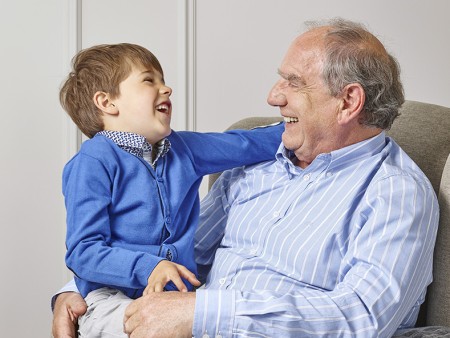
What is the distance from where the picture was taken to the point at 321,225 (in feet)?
5.63

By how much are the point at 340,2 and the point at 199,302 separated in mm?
2168

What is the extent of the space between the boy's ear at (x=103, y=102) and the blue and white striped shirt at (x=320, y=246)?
413 mm

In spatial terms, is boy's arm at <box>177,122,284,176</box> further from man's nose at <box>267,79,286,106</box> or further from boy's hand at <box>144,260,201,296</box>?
boy's hand at <box>144,260,201,296</box>

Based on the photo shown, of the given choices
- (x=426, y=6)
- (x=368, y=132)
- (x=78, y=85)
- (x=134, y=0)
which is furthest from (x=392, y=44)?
(x=78, y=85)

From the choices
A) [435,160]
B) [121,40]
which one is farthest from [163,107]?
[121,40]

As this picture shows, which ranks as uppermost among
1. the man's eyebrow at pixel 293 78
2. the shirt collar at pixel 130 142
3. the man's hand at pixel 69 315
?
the man's eyebrow at pixel 293 78

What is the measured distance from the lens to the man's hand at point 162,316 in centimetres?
146

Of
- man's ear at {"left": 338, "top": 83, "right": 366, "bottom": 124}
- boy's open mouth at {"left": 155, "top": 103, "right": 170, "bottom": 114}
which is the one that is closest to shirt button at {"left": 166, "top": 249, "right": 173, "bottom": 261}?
boy's open mouth at {"left": 155, "top": 103, "right": 170, "bottom": 114}

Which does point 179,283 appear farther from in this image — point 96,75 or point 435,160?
point 435,160

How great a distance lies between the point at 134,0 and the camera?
3.24 m

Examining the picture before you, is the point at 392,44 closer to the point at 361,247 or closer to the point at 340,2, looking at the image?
the point at 340,2

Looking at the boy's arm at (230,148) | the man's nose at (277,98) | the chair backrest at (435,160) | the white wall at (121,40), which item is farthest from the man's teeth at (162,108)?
the white wall at (121,40)

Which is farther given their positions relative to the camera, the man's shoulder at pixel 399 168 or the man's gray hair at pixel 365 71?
the man's gray hair at pixel 365 71

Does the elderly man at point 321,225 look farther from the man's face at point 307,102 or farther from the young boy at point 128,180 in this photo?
the young boy at point 128,180
